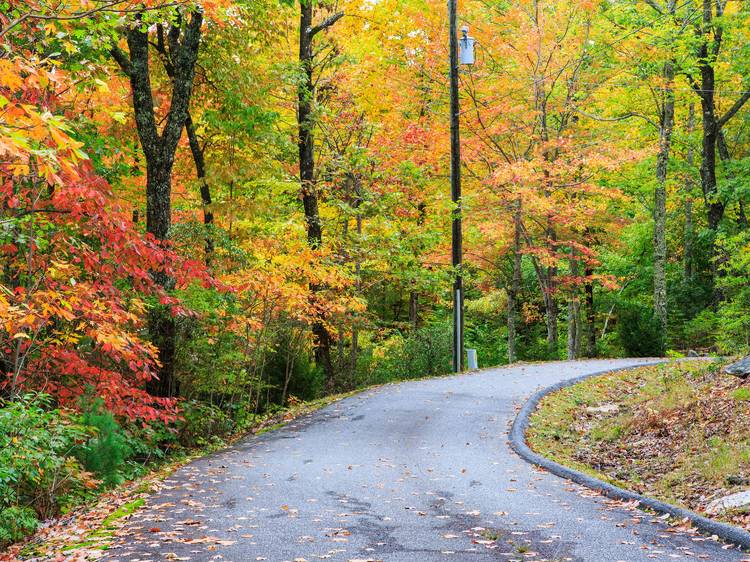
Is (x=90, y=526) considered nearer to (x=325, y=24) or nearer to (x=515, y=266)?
(x=325, y=24)

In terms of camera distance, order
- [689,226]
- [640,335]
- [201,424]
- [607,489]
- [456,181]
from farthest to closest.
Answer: [689,226]
[640,335]
[456,181]
[201,424]
[607,489]

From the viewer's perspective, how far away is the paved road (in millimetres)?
5770

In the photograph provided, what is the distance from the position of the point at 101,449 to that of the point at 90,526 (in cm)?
225

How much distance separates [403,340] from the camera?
2078 centimetres

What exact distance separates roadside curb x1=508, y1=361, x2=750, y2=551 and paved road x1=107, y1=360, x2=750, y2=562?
0.18 meters

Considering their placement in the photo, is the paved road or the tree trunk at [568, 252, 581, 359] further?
the tree trunk at [568, 252, 581, 359]

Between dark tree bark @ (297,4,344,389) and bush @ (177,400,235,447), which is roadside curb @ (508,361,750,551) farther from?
dark tree bark @ (297,4,344,389)

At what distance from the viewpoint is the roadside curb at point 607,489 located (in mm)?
5945

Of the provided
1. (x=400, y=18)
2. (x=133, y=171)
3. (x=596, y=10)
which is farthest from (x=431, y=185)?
(x=133, y=171)

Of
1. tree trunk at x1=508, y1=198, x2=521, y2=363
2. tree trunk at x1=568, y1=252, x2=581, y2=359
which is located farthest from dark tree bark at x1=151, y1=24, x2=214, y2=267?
tree trunk at x1=568, y1=252, x2=581, y2=359

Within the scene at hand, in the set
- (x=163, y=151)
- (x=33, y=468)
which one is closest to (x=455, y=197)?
(x=163, y=151)

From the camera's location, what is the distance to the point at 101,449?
29.0ft

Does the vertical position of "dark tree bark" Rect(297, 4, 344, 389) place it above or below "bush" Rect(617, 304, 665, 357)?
above

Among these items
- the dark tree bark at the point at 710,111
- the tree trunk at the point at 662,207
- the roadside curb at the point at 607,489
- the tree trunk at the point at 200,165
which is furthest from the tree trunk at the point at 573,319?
the tree trunk at the point at 200,165
